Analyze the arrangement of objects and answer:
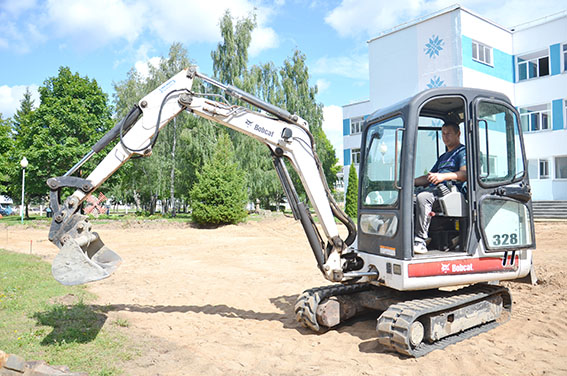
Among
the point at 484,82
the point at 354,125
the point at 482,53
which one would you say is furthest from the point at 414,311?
the point at 354,125

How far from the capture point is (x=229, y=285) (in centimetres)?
894

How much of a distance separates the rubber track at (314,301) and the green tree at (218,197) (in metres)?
16.7

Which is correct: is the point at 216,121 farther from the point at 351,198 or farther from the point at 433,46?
the point at 351,198

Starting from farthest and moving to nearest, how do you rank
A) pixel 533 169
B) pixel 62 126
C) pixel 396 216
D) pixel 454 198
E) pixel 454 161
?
pixel 62 126
pixel 533 169
pixel 454 161
pixel 454 198
pixel 396 216

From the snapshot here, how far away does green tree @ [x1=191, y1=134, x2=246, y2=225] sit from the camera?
72.7 ft

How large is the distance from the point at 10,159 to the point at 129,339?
111 feet

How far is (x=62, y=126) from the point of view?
1142 inches

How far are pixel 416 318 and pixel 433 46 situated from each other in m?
21.3

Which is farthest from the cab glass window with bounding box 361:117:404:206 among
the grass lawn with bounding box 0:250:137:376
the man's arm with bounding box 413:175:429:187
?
the grass lawn with bounding box 0:250:137:376

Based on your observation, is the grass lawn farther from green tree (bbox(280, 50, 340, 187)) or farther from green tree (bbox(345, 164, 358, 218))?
green tree (bbox(280, 50, 340, 187))

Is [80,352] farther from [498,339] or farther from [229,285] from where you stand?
[498,339]

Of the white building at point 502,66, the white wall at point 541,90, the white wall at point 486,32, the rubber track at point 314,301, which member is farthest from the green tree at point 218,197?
the rubber track at point 314,301

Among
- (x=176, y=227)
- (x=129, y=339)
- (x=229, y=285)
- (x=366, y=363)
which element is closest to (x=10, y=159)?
(x=176, y=227)

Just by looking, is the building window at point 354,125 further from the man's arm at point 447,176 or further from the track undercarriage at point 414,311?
the man's arm at point 447,176
